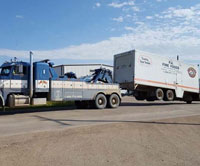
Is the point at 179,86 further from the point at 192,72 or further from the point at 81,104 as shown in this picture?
the point at 81,104

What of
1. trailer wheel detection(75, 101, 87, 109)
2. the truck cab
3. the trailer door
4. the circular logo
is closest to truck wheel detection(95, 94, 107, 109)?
trailer wheel detection(75, 101, 87, 109)

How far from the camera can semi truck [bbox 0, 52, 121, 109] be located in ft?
41.3

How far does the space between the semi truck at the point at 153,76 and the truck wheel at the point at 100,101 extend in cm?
253

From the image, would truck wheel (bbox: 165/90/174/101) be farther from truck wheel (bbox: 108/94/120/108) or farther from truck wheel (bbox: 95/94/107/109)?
truck wheel (bbox: 95/94/107/109)

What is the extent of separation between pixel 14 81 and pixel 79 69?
66.2 feet

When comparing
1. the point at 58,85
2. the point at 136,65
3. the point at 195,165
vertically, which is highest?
the point at 136,65

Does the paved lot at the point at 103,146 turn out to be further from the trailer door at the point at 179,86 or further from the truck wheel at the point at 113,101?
the trailer door at the point at 179,86

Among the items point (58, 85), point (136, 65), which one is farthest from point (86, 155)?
point (136, 65)

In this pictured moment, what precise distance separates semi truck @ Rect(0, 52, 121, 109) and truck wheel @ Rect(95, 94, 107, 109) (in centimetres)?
7

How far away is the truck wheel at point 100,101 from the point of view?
49.0 ft

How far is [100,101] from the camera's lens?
1521 cm

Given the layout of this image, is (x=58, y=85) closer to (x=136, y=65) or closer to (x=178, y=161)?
(x=136, y=65)

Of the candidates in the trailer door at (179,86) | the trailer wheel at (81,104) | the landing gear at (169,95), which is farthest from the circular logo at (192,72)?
the trailer wheel at (81,104)

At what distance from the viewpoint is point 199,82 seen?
68.0 feet
